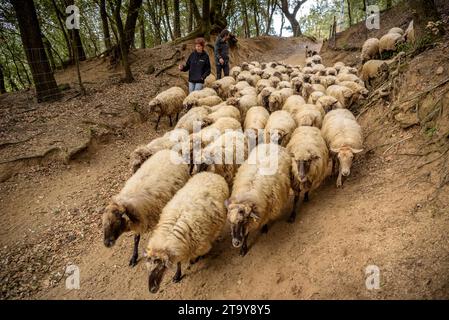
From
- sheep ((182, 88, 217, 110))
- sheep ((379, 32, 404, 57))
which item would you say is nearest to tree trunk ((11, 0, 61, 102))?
sheep ((182, 88, 217, 110))

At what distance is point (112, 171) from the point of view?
7.71m

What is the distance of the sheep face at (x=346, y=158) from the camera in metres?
5.46

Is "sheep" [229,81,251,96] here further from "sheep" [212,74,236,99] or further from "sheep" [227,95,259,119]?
"sheep" [227,95,259,119]

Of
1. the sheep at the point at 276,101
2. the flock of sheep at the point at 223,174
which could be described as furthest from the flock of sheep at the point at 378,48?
the sheep at the point at 276,101

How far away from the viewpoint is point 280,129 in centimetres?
670

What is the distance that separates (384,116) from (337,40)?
1370cm

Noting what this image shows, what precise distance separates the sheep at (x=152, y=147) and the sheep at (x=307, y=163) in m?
2.70

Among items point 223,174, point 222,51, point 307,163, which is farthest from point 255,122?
point 222,51

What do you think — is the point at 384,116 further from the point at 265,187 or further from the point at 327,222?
the point at 265,187

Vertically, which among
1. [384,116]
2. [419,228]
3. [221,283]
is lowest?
[221,283]

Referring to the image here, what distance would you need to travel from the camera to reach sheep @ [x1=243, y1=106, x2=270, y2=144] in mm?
6848

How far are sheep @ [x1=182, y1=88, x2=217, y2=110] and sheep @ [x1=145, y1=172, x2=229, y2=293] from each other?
16.0ft

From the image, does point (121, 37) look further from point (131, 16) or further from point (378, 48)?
point (378, 48)

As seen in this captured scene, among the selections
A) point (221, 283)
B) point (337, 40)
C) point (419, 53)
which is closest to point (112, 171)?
point (221, 283)
